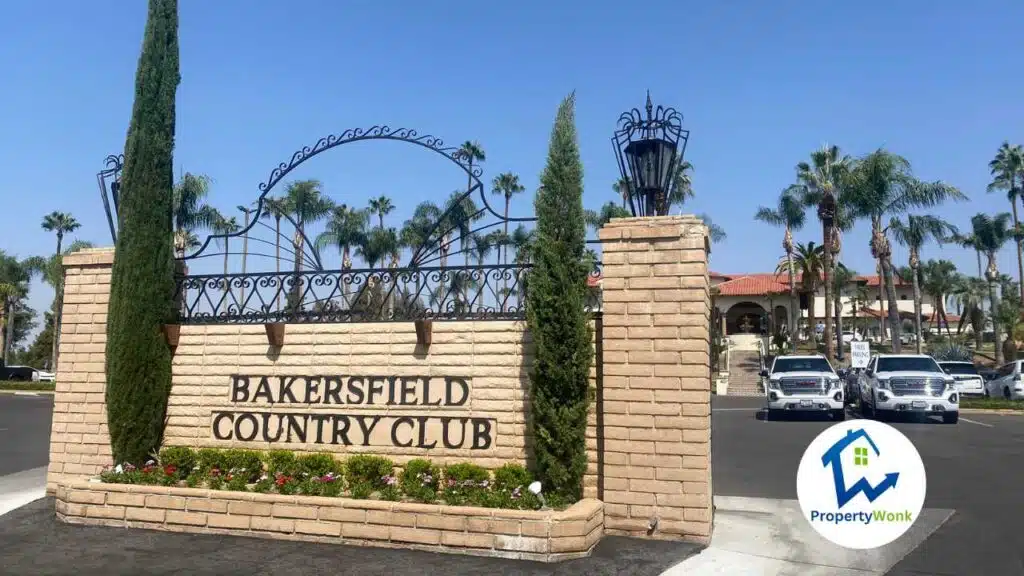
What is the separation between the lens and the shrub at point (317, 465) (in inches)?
324

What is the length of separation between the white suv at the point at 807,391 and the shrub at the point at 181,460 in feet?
47.7

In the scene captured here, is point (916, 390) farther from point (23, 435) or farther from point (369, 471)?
point (23, 435)

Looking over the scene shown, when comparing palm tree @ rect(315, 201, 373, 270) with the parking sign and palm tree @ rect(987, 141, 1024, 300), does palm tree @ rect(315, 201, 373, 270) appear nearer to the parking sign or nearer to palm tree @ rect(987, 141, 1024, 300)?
the parking sign

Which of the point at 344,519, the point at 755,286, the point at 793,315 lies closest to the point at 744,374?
the point at 793,315

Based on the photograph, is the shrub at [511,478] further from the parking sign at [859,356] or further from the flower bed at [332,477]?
the parking sign at [859,356]

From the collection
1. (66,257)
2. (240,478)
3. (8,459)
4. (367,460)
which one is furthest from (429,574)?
(8,459)

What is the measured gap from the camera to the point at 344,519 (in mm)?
7227

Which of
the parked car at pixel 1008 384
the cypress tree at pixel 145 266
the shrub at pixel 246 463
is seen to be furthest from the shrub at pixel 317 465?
the parked car at pixel 1008 384

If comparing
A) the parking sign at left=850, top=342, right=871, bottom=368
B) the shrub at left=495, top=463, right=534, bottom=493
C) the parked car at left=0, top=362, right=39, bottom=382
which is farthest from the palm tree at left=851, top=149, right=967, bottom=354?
the parked car at left=0, top=362, right=39, bottom=382

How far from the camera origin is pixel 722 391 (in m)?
34.6

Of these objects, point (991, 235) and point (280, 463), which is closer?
point (280, 463)

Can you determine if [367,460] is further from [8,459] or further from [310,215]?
[310,215]

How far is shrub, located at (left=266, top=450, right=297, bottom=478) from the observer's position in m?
8.28

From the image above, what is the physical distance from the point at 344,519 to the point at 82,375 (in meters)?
4.51
